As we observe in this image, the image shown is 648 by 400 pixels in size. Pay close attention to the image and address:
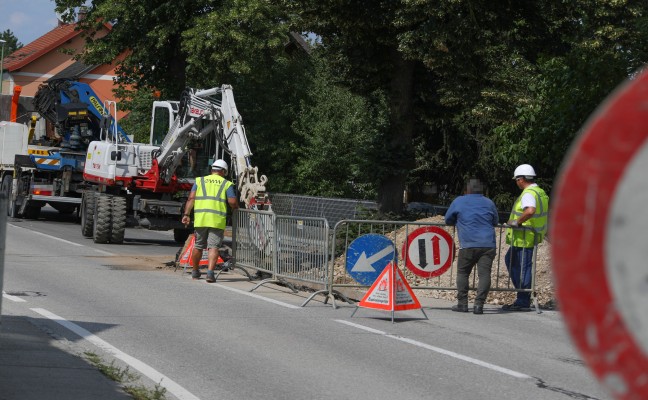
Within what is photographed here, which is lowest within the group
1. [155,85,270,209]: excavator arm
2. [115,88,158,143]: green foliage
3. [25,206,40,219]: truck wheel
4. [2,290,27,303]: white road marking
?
[2,290,27,303]: white road marking

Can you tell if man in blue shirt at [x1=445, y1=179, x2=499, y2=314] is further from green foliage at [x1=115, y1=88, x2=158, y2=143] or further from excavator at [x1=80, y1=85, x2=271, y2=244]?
green foliage at [x1=115, y1=88, x2=158, y2=143]

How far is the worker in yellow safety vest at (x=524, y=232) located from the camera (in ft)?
45.3

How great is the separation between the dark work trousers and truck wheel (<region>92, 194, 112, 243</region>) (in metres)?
11.7

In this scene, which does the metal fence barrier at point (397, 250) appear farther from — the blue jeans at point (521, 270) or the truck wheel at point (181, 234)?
the truck wheel at point (181, 234)

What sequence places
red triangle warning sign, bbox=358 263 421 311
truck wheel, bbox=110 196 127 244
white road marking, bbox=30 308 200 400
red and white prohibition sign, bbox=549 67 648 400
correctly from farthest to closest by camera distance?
truck wheel, bbox=110 196 127 244
red triangle warning sign, bbox=358 263 421 311
white road marking, bbox=30 308 200 400
red and white prohibition sign, bbox=549 67 648 400

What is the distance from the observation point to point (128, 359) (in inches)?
340

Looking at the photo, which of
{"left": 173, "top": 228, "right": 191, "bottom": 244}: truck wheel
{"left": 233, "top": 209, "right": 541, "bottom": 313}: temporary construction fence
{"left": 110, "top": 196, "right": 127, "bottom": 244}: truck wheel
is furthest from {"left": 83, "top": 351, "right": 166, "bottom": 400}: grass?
{"left": 173, "top": 228, "right": 191, "bottom": 244}: truck wheel

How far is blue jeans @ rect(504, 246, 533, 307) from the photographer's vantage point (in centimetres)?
1415

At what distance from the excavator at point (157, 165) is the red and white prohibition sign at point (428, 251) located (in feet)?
25.0

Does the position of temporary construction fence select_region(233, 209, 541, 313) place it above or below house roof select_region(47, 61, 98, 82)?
below

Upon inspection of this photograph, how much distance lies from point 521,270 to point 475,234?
1464 mm

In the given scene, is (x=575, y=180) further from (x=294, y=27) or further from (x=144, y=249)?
(x=294, y=27)

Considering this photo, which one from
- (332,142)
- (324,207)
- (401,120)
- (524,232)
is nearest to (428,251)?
(524,232)

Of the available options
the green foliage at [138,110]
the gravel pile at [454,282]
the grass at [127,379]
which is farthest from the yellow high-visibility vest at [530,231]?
the green foliage at [138,110]
